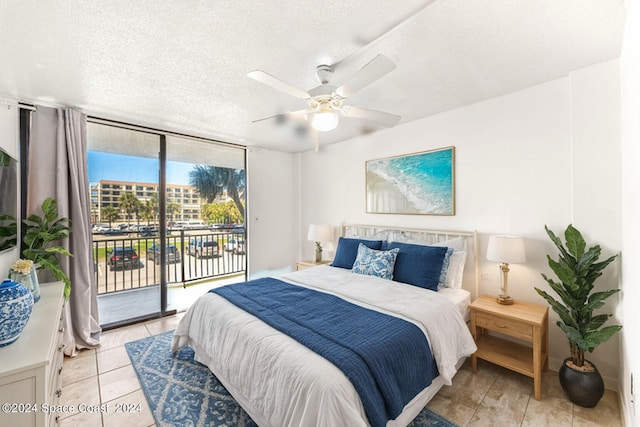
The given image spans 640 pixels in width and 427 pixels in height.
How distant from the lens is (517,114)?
2.57 meters

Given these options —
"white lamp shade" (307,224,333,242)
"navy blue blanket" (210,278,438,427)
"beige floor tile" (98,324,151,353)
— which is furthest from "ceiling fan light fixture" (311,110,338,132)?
"beige floor tile" (98,324,151,353)

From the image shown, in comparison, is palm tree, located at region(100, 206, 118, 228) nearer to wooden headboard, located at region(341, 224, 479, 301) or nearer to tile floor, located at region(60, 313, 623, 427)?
tile floor, located at region(60, 313, 623, 427)

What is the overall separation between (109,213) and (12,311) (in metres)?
2.45

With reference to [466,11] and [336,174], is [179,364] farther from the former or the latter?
[466,11]

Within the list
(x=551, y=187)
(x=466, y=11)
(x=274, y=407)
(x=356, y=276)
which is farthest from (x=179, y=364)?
(x=551, y=187)

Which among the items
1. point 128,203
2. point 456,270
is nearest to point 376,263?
point 456,270

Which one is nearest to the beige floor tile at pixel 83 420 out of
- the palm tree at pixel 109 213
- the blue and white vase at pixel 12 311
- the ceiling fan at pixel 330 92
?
the blue and white vase at pixel 12 311

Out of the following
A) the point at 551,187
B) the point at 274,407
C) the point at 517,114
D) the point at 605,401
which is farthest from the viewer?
the point at 517,114

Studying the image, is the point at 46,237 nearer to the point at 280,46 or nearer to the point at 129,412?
the point at 129,412

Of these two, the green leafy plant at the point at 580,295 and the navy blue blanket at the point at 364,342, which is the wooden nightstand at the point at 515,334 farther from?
the navy blue blanket at the point at 364,342

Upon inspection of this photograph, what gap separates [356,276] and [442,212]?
4.05 ft

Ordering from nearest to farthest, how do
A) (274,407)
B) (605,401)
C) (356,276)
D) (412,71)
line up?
(274,407) → (605,401) → (412,71) → (356,276)

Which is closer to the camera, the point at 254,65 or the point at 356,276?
the point at 254,65

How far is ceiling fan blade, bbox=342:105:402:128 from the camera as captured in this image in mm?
2072
